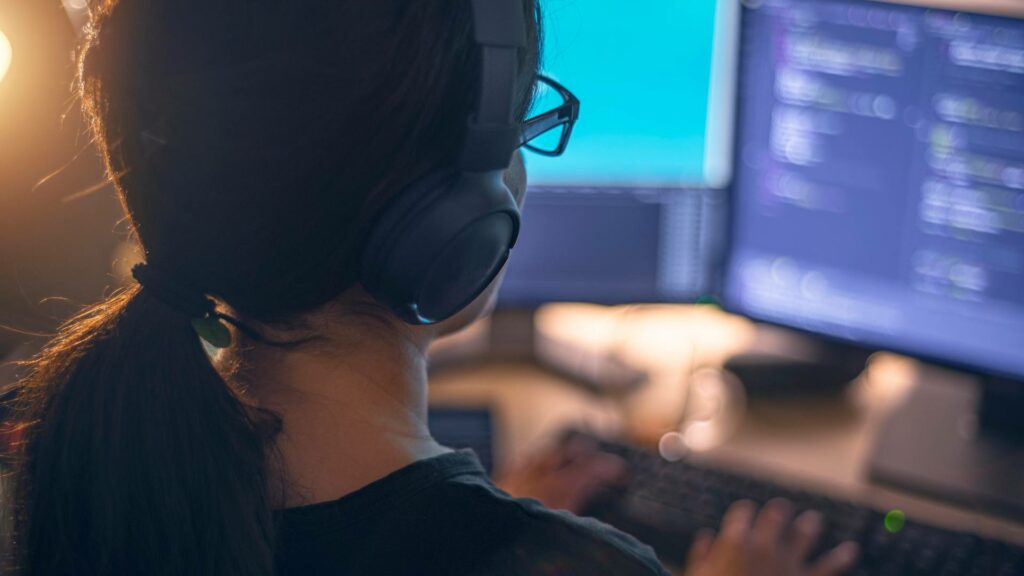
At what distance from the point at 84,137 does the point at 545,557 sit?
1.71ft

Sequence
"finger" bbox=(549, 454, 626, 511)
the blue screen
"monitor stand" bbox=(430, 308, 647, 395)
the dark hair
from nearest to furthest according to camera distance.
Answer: the dark hair → "finger" bbox=(549, 454, 626, 511) → the blue screen → "monitor stand" bbox=(430, 308, 647, 395)

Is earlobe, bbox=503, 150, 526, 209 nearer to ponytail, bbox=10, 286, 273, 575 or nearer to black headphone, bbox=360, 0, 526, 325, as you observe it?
black headphone, bbox=360, 0, 526, 325

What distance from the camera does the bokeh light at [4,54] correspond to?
784 millimetres

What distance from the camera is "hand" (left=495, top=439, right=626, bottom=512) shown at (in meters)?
0.94

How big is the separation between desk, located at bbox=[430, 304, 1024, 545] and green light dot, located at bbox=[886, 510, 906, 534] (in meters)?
0.02

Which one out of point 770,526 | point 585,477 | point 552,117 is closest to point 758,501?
point 770,526

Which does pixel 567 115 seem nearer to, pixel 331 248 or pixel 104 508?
pixel 331 248

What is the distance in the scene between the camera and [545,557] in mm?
598

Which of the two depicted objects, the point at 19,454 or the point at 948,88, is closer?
the point at 19,454

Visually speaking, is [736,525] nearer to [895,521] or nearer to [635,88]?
[895,521]

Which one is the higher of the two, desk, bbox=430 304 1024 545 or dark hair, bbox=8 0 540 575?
dark hair, bbox=8 0 540 575

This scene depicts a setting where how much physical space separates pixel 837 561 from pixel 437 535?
1.33 ft

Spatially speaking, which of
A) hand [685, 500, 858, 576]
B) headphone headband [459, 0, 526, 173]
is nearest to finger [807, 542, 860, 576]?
hand [685, 500, 858, 576]

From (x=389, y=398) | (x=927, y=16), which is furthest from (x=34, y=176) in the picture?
(x=927, y=16)
